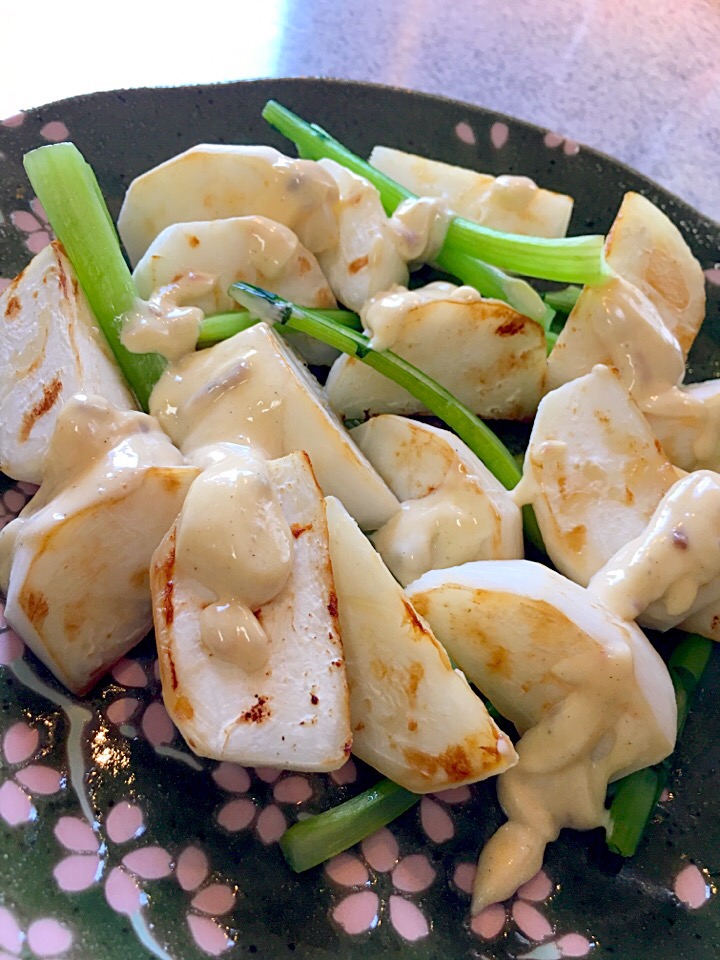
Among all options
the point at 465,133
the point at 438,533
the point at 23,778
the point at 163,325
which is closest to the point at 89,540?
the point at 23,778

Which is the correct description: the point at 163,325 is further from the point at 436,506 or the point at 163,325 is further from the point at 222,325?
the point at 436,506

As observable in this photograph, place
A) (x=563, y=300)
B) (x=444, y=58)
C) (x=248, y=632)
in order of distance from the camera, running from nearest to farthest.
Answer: (x=248, y=632)
(x=563, y=300)
(x=444, y=58)

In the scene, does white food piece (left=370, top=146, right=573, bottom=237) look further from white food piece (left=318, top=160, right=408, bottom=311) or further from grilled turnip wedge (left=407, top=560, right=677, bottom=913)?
grilled turnip wedge (left=407, top=560, right=677, bottom=913)

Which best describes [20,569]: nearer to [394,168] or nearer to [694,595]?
[694,595]

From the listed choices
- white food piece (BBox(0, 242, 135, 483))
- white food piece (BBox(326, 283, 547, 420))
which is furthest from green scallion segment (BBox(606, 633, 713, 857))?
white food piece (BBox(0, 242, 135, 483))

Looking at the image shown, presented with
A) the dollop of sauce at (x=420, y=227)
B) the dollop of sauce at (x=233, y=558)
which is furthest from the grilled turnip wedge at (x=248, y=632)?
the dollop of sauce at (x=420, y=227)

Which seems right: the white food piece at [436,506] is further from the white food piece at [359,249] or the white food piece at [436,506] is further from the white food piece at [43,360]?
the white food piece at [43,360]
